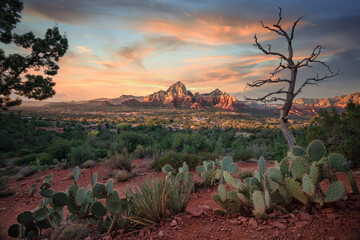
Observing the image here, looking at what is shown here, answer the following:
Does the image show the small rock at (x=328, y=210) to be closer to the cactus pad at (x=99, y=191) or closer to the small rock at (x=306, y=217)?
the small rock at (x=306, y=217)

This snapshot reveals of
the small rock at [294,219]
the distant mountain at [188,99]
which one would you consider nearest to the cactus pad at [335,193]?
the small rock at [294,219]

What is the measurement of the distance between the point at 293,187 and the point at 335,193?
0.49 metres

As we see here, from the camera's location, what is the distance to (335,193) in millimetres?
2525

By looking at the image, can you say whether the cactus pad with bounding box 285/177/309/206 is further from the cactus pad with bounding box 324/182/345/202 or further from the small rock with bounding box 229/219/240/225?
the small rock with bounding box 229/219/240/225

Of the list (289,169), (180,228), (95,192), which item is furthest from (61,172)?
(289,169)

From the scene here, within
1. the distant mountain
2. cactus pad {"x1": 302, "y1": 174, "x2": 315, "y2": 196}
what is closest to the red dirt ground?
cactus pad {"x1": 302, "y1": 174, "x2": 315, "y2": 196}

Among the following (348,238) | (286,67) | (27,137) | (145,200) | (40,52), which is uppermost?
(40,52)

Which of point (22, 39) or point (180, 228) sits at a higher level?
point (22, 39)

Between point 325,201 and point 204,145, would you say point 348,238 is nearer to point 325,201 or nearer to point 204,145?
point 325,201

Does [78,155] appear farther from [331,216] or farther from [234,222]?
[331,216]

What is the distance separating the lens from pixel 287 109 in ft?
23.2

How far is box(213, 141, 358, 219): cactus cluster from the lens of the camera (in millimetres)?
2592

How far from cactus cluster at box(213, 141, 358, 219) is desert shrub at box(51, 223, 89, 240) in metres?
2.35

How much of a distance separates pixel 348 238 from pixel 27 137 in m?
29.7
